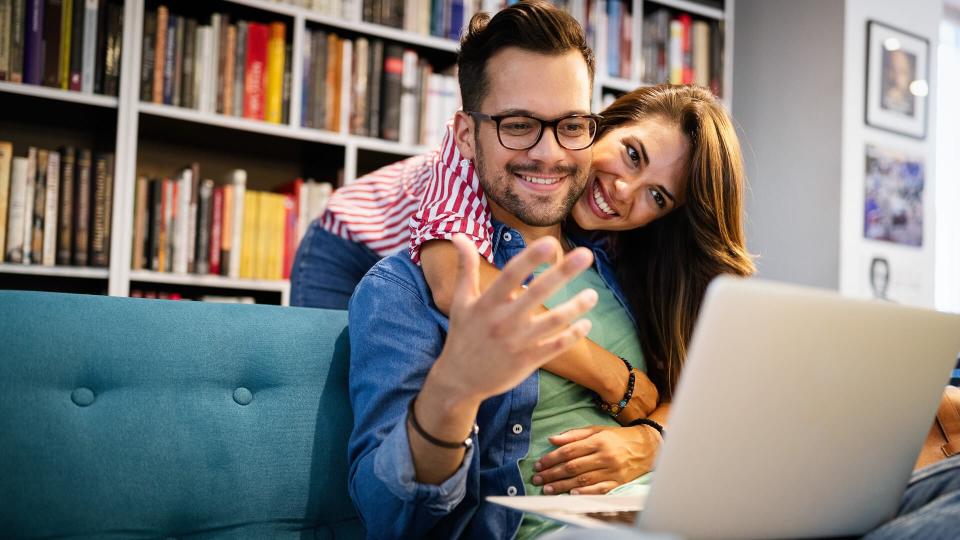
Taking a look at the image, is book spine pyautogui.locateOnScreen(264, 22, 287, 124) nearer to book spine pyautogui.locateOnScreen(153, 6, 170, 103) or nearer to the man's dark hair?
book spine pyautogui.locateOnScreen(153, 6, 170, 103)

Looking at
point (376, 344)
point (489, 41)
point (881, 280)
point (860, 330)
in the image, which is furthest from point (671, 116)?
point (881, 280)

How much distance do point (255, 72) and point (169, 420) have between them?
162 cm

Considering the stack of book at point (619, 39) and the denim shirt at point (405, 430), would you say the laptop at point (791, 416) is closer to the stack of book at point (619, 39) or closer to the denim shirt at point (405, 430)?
the denim shirt at point (405, 430)

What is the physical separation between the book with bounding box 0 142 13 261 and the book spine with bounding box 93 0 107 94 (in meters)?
0.28

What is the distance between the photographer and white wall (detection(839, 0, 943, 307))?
3059 mm

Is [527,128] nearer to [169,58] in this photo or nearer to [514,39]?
[514,39]

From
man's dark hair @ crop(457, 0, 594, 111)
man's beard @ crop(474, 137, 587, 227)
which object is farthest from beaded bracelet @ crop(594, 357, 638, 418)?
man's dark hair @ crop(457, 0, 594, 111)

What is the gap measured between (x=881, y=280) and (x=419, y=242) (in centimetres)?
252

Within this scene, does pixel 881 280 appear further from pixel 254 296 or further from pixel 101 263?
pixel 101 263

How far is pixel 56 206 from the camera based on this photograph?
2.23m

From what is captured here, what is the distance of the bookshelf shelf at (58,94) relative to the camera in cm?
215

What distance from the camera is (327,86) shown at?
2.57 meters

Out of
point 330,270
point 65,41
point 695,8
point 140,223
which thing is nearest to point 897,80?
point 695,8

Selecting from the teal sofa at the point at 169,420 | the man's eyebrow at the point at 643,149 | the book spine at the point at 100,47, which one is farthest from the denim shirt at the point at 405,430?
the book spine at the point at 100,47
